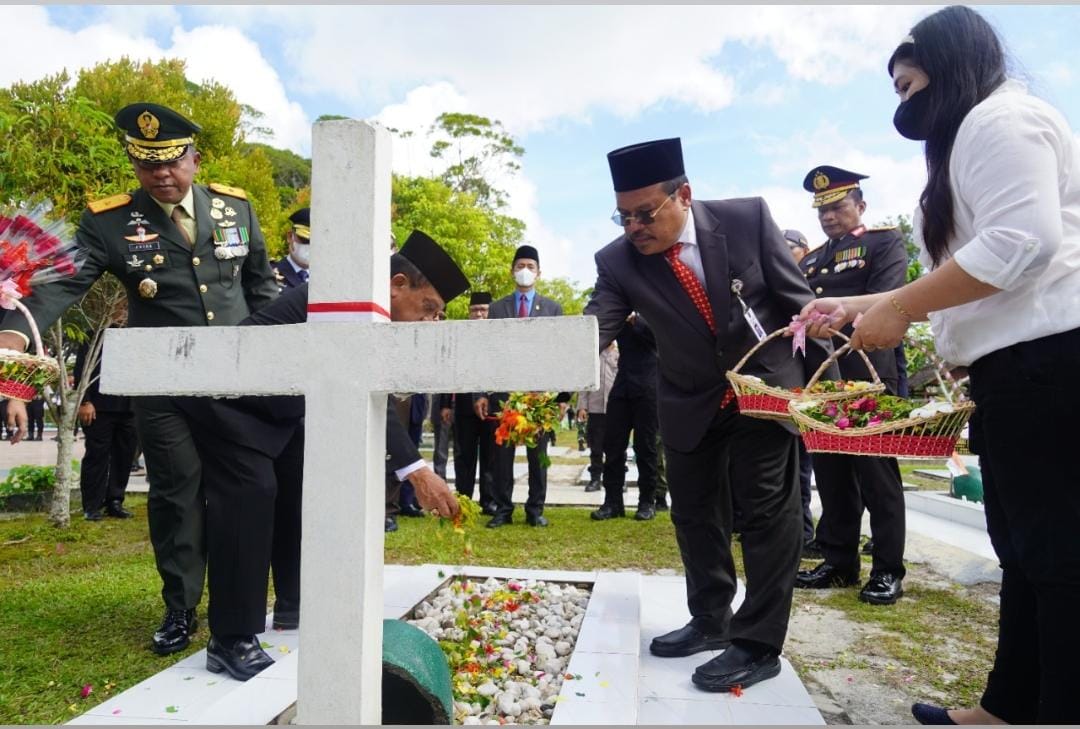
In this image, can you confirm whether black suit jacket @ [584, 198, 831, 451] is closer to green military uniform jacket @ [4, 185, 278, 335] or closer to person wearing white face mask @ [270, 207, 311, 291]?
green military uniform jacket @ [4, 185, 278, 335]

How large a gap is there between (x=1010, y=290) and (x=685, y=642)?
80.3 inches

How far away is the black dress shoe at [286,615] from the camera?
359 centimetres

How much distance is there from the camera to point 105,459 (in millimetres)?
7156

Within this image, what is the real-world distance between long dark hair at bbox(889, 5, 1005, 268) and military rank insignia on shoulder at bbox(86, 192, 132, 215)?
3.44m

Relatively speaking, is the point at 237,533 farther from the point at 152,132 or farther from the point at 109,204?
the point at 152,132

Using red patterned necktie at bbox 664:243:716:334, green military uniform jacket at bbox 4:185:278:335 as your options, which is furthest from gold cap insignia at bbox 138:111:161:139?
red patterned necktie at bbox 664:243:716:334

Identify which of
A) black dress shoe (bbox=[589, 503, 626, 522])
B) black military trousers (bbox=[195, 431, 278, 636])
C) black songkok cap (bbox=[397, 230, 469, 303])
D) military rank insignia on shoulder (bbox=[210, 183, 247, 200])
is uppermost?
military rank insignia on shoulder (bbox=[210, 183, 247, 200])

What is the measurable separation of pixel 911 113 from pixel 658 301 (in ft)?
4.13

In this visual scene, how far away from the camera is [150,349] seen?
2020 mm

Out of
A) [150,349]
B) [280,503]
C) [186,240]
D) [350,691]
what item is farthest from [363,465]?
[186,240]

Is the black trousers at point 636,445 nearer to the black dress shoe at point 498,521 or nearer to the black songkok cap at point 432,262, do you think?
the black dress shoe at point 498,521

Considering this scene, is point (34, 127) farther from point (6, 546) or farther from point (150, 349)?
point (150, 349)

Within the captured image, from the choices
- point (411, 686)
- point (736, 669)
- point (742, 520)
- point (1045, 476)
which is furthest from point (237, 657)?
point (1045, 476)

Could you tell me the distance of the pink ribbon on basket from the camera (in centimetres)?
252
